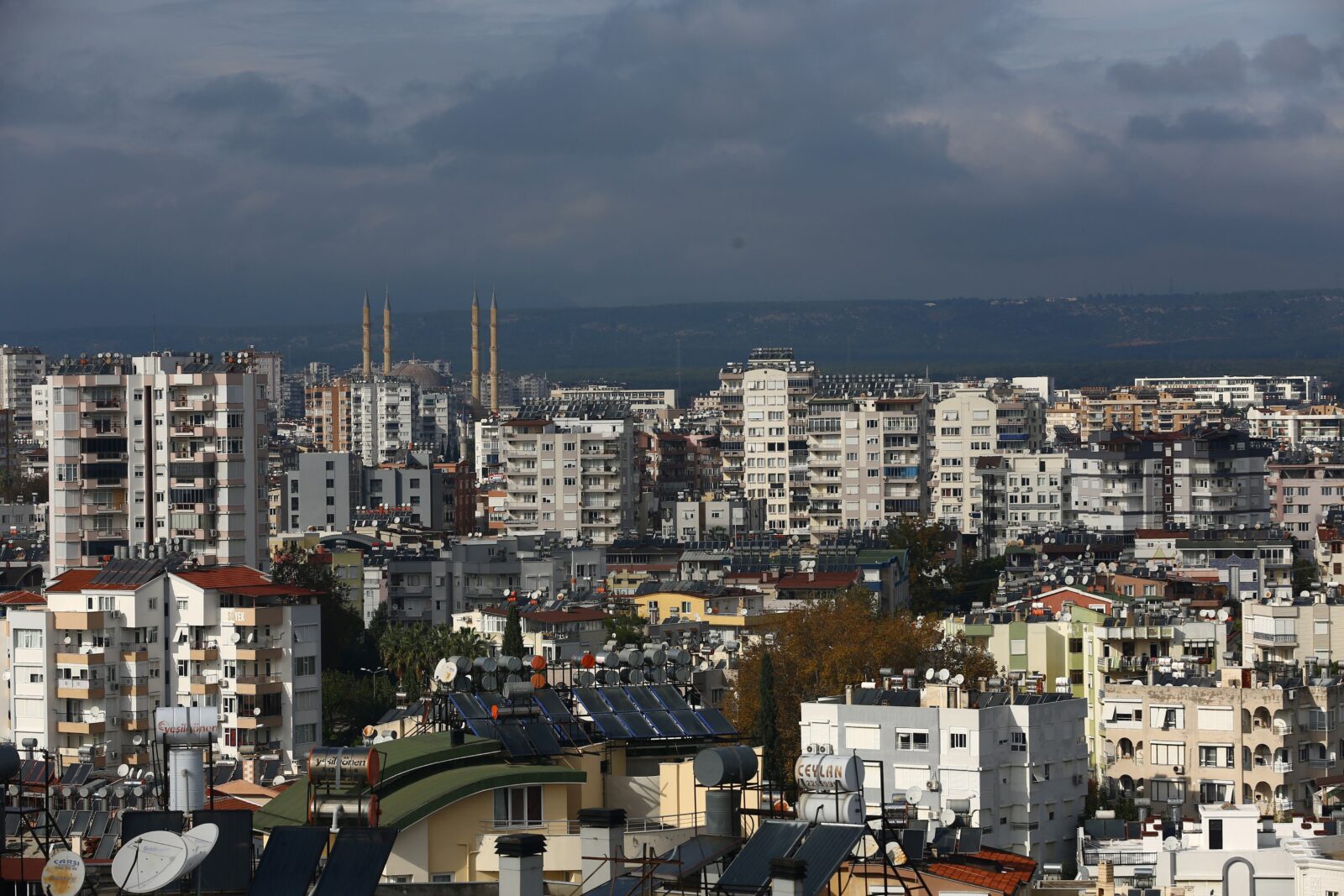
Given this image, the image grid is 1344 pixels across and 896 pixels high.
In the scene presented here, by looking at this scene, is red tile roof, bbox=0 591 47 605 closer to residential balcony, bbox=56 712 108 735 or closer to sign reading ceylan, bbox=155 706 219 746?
residential balcony, bbox=56 712 108 735

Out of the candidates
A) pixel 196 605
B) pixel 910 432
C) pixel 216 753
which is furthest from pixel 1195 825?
pixel 910 432

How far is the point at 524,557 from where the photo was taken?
296 ft

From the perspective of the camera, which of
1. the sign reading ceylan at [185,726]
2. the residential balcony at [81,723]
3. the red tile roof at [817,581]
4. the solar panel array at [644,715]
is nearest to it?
the solar panel array at [644,715]

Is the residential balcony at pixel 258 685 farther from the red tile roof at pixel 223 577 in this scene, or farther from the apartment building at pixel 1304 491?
the apartment building at pixel 1304 491

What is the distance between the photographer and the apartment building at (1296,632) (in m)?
52.9

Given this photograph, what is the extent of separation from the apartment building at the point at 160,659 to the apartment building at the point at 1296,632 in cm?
1799

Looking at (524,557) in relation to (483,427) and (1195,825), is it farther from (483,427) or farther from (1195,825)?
(483,427)

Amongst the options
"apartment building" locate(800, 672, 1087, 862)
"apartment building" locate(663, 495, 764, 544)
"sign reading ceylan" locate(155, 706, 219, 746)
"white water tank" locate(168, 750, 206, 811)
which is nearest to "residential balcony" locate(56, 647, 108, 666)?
"apartment building" locate(800, 672, 1087, 862)

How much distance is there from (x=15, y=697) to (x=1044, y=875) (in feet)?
96.8

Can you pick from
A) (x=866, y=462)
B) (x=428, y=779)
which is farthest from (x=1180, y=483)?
(x=428, y=779)

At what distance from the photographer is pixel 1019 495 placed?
406 ft

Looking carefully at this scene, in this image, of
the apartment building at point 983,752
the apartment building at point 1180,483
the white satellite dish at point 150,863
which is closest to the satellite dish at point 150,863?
the white satellite dish at point 150,863

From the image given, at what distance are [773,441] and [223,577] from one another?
7545 centimetres

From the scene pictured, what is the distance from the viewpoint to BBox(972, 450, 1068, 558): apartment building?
12175cm
